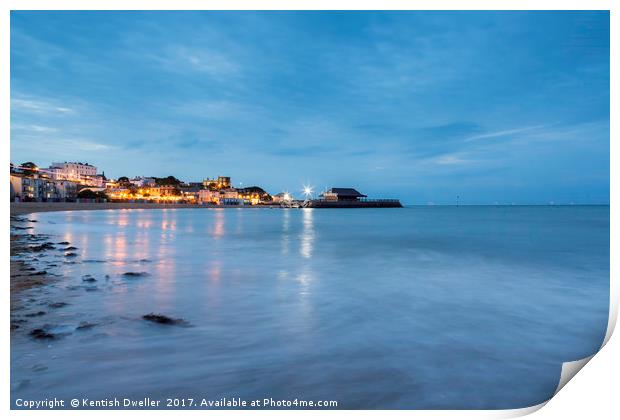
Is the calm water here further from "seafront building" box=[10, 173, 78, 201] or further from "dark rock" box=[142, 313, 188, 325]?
"seafront building" box=[10, 173, 78, 201]

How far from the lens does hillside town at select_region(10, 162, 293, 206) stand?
77.6 m

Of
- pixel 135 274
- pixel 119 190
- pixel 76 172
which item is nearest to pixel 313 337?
pixel 135 274

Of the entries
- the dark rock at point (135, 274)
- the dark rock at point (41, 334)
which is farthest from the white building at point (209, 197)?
the dark rock at point (41, 334)

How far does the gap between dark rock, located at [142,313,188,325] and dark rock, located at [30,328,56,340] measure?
1.05 m

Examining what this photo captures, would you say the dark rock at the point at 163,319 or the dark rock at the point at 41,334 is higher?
the dark rock at the point at 41,334

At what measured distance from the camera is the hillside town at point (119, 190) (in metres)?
77.6

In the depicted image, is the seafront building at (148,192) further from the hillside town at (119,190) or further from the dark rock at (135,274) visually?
the dark rock at (135,274)

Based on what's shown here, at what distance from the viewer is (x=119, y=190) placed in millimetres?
107812

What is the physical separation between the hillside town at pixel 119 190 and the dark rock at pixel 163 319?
70944 mm

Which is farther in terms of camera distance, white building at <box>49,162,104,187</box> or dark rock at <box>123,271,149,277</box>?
white building at <box>49,162,104,187</box>

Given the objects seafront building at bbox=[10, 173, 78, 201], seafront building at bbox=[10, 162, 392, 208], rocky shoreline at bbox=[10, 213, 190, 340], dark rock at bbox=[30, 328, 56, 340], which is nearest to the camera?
dark rock at bbox=[30, 328, 56, 340]

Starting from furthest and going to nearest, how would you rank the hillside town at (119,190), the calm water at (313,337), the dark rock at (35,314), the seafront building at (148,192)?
the seafront building at (148,192), the hillside town at (119,190), the dark rock at (35,314), the calm water at (313,337)

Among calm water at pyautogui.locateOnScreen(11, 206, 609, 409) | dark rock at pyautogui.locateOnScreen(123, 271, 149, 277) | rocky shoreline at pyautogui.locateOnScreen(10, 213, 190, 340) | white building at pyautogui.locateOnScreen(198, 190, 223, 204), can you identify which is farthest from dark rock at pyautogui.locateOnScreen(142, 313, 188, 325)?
white building at pyautogui.locateOnScreen(198, 190, 223, 204)

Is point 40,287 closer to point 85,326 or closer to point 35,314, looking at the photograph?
point 35,314
